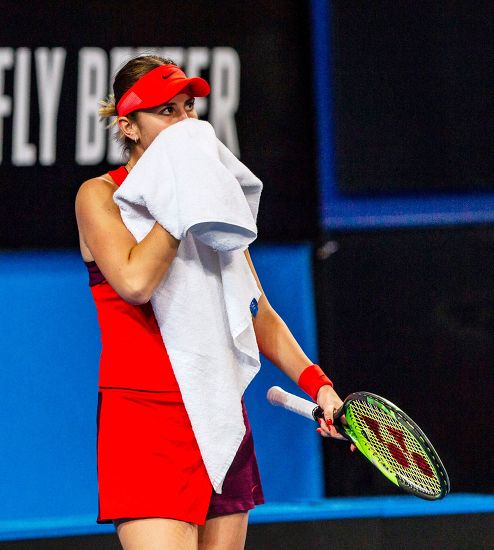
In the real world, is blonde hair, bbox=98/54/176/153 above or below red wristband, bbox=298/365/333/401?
above

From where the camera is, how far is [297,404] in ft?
6.59

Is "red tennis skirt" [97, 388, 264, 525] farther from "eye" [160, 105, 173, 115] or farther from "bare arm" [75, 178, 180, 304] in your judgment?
"eye" [160, 105, 173, 115]

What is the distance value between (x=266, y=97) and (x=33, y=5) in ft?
2.85

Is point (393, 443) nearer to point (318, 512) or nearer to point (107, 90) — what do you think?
point (318, 512)

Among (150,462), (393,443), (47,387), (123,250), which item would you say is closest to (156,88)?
(123,250)

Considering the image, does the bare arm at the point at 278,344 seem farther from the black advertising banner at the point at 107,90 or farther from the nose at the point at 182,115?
the black advertising banner at the point at 107,90

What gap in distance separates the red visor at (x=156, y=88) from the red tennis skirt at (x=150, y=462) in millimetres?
586

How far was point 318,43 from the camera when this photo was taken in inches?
140

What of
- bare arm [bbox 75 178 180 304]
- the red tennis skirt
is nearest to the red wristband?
the red tennis skirt

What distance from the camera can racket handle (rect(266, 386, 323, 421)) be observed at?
1973 millimetres

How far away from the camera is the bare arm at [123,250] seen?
177 centimetres

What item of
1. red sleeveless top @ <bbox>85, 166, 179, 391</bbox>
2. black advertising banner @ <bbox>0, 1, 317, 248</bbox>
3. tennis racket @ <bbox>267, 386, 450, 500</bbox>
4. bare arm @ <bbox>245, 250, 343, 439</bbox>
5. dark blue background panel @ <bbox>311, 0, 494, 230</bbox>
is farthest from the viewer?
dark blue background panel @ <bbox>311, 0, 494, 230</bbox>

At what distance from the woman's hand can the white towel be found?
0.51ft

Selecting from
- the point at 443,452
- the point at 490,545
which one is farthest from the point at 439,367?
the point at 490,545
